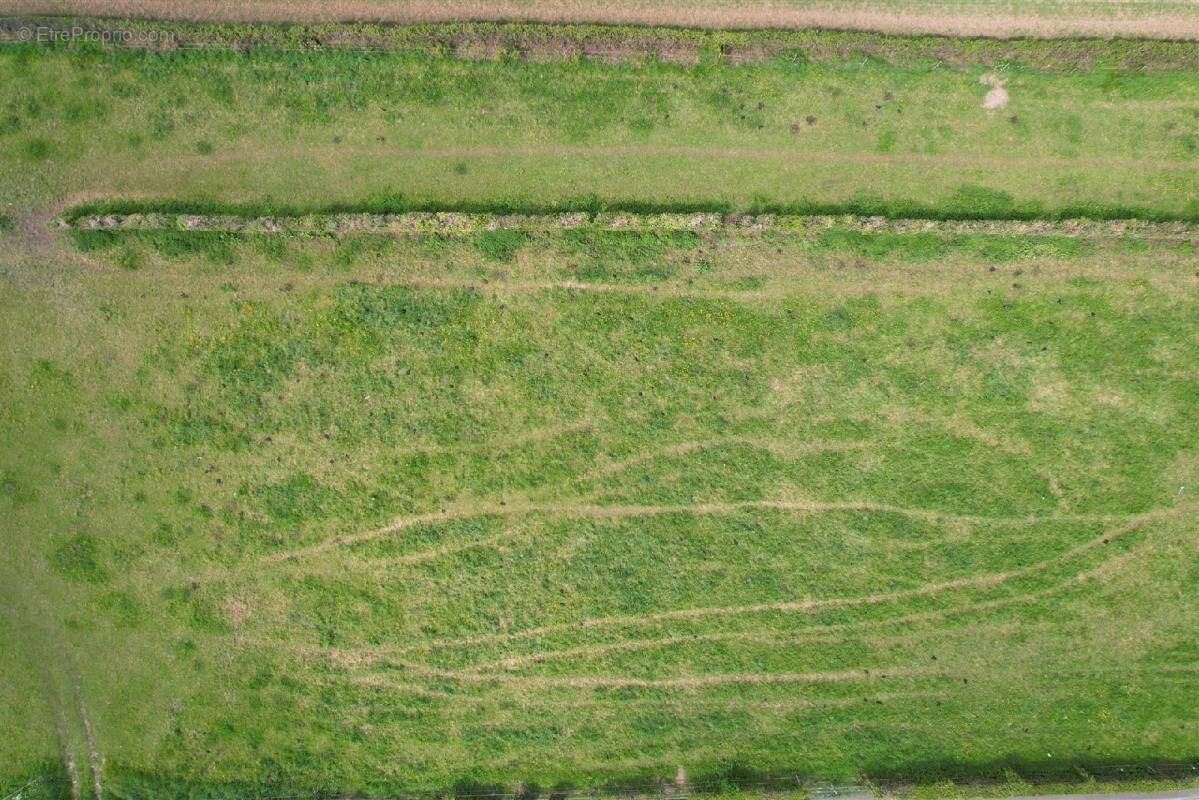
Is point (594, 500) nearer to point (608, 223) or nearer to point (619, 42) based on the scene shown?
point (608, 223)

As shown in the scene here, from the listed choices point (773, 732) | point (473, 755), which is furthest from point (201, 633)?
point (773, 732)

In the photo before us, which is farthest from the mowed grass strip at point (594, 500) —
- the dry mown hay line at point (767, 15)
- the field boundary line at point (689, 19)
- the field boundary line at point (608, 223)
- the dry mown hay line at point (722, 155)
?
the dry mown hay line at point (767, 15)

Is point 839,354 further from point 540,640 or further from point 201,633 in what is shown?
point 201,633

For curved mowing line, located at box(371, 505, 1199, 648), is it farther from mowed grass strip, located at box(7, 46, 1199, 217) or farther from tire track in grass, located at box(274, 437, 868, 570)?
mowed grass strip, located at box(7, 46, 1199, 217)

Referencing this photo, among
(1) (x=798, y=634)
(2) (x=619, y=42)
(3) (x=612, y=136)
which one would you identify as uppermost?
(2) (x=619, y=42)

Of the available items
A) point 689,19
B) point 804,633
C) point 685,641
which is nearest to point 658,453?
point 685,641
